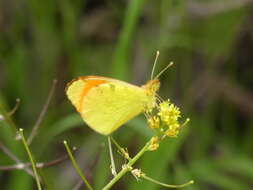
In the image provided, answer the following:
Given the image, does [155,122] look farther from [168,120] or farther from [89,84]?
[89,84]

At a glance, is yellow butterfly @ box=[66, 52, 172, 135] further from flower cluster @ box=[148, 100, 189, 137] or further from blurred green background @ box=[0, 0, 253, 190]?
blurred green background @ box=[0, 0, 253, 190]

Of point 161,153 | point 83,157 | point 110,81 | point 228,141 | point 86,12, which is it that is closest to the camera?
point 110,81

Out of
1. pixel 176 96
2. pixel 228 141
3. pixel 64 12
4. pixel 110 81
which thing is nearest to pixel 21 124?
pixel 64 12

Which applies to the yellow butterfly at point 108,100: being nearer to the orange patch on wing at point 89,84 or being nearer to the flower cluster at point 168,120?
the orange patch on wing at point 89,84

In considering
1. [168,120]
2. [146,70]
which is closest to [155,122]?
[168,120]

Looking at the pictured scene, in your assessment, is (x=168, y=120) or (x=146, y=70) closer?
(x=168, y=120)

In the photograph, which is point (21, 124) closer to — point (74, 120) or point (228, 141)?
point (74, 120)
